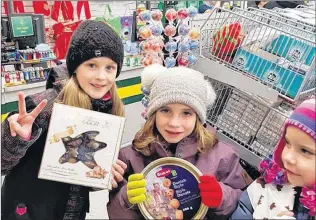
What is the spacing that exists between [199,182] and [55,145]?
1.44 feet

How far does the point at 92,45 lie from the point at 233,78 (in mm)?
540

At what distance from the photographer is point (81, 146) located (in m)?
1.12

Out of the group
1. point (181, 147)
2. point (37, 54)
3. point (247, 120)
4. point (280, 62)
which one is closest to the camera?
point (181, 147)

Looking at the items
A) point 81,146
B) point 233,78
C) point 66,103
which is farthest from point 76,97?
point 233,78

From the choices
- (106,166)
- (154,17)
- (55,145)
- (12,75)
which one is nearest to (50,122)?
(55,145)

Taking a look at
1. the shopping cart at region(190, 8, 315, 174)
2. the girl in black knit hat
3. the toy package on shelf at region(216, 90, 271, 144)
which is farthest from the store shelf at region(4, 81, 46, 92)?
the toy package on shelf at region(216, 90, 271, 144)

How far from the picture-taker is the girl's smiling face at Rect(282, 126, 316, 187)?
37.3 inches

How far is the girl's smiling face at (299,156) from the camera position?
0.95 m

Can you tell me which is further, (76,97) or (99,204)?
(99,204)

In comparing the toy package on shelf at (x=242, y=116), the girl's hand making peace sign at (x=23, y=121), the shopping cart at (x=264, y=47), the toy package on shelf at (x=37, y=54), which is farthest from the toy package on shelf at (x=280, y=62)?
the toy package on shelf at (x=37, y=54)

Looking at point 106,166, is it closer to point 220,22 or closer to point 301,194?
point 301,194

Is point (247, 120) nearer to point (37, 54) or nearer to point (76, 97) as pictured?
point (76, 97)

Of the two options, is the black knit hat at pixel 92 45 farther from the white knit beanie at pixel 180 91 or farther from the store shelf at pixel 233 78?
the store shelf at pixel 233 78

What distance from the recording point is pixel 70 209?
1316 millimetres
